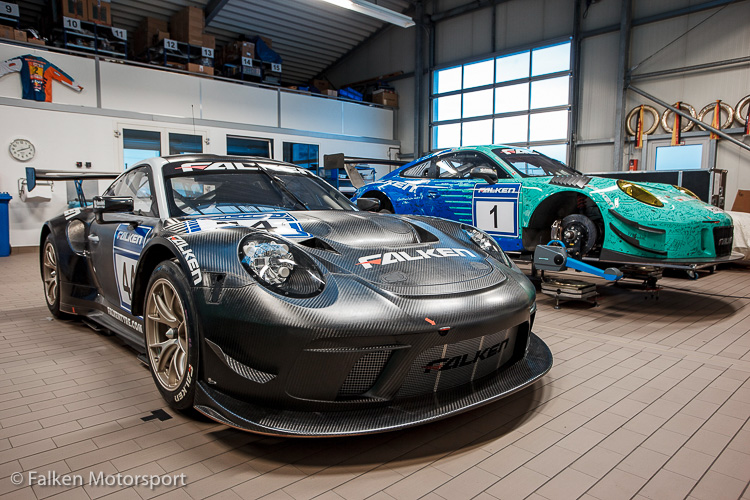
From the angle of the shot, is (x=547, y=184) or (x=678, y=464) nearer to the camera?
(x=678, y=464)

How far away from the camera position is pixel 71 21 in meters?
9.94

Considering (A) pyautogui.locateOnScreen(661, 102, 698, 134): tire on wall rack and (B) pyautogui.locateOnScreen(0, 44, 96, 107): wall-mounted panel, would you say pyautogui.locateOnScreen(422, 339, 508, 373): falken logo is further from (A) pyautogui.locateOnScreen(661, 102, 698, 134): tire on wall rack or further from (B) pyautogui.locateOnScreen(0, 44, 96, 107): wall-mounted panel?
(A) pyautogui.locateOnScreen(661, 102, 698, 134): tire on wall rack

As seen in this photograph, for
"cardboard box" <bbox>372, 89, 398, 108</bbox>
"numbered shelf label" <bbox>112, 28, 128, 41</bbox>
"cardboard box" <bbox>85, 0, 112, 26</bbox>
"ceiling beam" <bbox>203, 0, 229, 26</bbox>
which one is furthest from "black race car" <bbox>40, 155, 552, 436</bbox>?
"cardboard box" <bbox>372, 89, 398, 108</bbox>

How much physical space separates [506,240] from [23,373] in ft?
12.5

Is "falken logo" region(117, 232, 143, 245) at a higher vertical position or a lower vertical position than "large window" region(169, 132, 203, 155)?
lower

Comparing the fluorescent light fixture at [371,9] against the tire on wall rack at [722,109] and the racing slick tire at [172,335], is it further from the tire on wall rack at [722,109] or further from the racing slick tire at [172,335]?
the racing slick tire at [172,335]

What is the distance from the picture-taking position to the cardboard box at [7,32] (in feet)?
28.6

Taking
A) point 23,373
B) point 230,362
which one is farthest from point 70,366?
point 230,362

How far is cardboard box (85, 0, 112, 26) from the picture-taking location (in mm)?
10305

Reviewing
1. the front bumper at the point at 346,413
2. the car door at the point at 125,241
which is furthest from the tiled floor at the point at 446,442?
the car door at the point at 125,241

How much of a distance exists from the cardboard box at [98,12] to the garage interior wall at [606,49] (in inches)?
325

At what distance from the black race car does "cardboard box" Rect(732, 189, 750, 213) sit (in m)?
8.74

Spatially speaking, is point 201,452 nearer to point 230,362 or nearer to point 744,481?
point 230,362

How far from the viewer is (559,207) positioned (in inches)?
186
